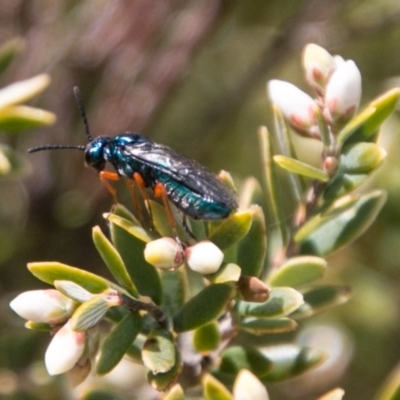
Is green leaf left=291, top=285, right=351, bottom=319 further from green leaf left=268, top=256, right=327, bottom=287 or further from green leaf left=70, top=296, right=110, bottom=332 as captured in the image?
green leaf left=70, top=296, right=110, bottom=332

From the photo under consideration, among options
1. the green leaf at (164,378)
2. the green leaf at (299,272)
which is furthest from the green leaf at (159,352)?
the green leaf at (299,272)

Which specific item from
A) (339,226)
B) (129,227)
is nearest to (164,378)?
(129,227)

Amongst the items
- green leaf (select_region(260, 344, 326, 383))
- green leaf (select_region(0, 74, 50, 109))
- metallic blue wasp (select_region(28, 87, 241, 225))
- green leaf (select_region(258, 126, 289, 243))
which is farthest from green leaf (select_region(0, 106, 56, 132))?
green leaf (select_region(260, 344, 326, 383))

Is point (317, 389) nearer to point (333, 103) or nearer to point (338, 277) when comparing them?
point (338, 277)

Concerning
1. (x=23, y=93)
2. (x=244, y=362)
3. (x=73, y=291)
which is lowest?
(x=244, y=362)

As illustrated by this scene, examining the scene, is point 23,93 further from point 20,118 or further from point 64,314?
point 64,314

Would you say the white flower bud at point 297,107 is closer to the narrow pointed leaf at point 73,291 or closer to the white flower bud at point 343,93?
the white flower bud at point 343,93
